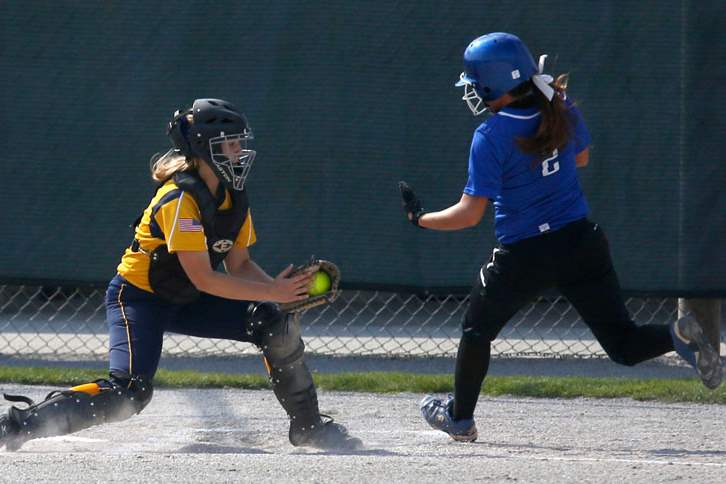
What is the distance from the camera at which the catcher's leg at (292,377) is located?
16.7 feet

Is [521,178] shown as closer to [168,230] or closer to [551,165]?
[551,165]

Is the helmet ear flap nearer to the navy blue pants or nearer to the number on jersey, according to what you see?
the navy blue pants

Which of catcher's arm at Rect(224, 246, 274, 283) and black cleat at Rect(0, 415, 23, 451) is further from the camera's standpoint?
catcher's arm at Rect(224, 246, 274, 283)

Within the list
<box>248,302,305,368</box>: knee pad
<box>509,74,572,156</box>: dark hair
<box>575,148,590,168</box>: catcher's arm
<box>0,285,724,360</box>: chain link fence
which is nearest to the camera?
<box>509,74,572,156</box>: dark hair

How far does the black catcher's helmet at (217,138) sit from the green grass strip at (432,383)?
6.55ft

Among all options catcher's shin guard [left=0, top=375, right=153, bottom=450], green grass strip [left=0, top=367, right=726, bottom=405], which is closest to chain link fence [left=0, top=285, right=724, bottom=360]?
green grass strip [left=0, top=367, right=726, bottom=405]

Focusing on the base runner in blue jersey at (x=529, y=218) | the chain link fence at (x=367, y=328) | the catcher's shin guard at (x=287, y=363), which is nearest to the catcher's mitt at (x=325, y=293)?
the catcher's shin guard at (x=287, y=363)

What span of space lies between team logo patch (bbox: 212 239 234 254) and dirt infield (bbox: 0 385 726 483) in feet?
2.62

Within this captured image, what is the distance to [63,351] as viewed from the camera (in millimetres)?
7594

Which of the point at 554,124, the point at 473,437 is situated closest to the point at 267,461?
the point at 473,437

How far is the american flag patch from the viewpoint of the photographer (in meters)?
4.78

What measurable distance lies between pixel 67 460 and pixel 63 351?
3104 mm

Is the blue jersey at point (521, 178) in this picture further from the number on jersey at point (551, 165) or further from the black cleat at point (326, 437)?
the black cleat at point (326, 437)

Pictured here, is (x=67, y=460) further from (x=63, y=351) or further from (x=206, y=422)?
(x=63, y=351)
